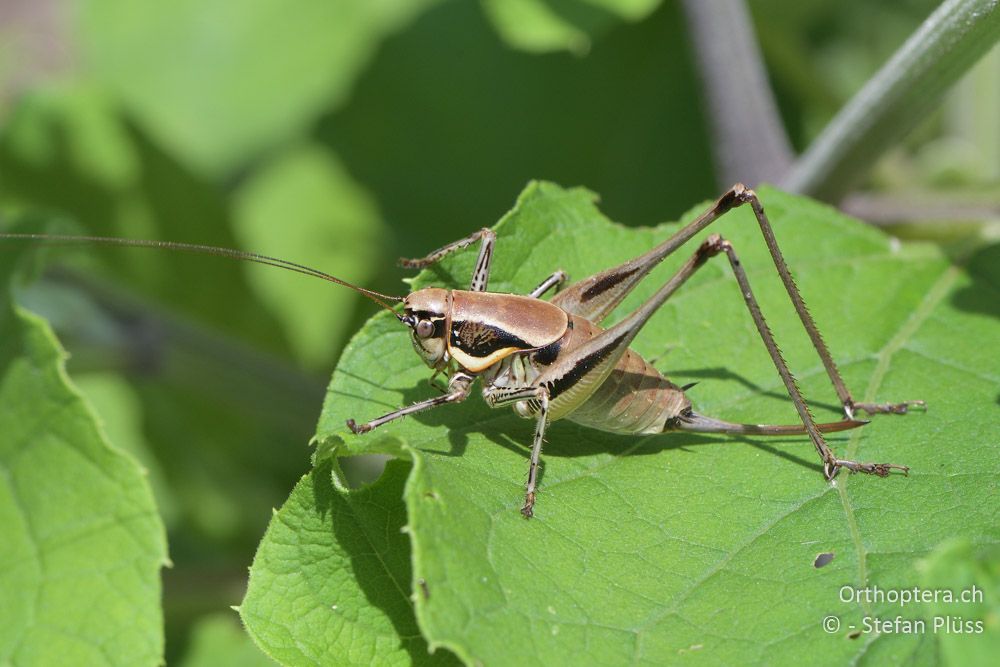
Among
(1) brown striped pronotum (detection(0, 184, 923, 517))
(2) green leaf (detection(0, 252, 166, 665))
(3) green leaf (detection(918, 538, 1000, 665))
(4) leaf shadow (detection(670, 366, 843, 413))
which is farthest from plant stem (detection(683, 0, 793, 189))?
(2) green leaf (detection(0, 252, 166, 665))

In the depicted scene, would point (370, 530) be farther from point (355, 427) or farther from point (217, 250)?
point (217, 250)

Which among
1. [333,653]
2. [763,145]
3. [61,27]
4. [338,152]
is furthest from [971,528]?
[61,27]

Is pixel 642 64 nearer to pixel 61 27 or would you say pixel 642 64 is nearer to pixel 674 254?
pixel 674 254

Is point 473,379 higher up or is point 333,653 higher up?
point 473,379

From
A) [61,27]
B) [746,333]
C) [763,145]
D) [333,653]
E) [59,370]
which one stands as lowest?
[333,653]

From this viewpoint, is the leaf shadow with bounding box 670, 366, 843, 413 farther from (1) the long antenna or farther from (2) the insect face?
(1) the long antenna

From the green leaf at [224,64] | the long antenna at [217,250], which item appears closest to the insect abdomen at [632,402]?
the long antenna at [217,250]

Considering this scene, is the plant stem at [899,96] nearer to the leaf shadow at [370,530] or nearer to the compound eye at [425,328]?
the compound eye at [425,328]
